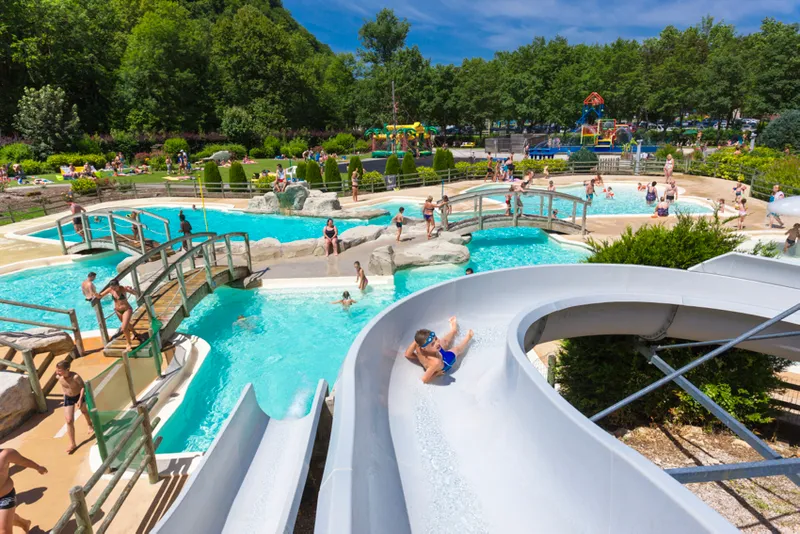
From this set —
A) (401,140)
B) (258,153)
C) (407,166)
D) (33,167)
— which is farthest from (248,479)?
(258,153)

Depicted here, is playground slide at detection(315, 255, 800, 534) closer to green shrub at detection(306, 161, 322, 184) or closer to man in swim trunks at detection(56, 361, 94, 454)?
man in swim trunks at detection(56, 361, 94, 454)

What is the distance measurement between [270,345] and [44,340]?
408 centimetres

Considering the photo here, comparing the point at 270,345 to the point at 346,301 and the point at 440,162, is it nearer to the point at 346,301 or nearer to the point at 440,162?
the point at 346,301

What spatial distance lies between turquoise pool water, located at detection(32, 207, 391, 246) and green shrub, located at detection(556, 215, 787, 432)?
45.2ft

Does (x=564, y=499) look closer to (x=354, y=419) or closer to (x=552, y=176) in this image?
(x=354, y=419)

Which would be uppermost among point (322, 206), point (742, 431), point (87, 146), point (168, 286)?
point (87, 146)

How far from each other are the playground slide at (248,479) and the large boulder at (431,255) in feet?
31.7

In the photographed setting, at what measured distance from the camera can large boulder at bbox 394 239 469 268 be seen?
47.1 ft

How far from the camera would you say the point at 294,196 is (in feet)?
75.8

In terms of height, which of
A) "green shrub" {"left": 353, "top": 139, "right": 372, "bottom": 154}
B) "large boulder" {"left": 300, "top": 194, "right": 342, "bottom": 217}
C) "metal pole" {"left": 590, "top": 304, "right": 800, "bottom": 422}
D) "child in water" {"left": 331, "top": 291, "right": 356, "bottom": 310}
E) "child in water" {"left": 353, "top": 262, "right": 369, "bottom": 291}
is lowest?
"child in water" {"left": 331, "top": 291, "right": 356, "bottom": 310}

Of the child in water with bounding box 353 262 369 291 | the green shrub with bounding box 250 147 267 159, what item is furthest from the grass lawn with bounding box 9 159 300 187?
the child in water with bounding box 353 262 369 291

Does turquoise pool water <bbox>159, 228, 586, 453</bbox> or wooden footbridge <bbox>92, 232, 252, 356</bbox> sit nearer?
turquoise pool water <bbox>159, 228, 586, 453</bbox>

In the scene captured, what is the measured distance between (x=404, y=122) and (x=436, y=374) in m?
59.8

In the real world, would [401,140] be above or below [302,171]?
above
